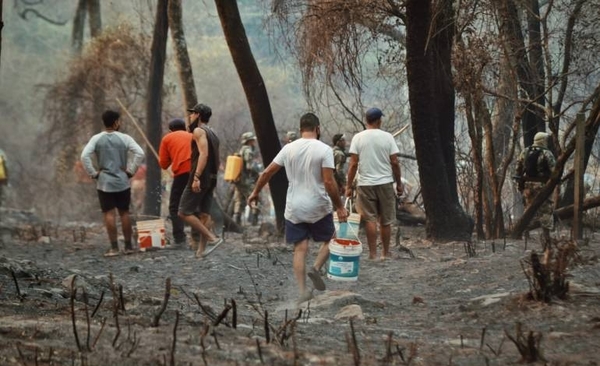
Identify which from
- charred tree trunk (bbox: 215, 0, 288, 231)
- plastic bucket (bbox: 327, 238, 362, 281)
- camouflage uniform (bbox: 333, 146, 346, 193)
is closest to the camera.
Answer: plastic bucket (bbox: 327, 238, 362, 281)

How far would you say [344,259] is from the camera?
9789 mm

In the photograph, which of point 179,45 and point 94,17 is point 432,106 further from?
point 94,17

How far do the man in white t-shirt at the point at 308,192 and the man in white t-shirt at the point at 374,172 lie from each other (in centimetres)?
241

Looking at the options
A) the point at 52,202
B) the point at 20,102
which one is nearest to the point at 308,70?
the point at 52,202

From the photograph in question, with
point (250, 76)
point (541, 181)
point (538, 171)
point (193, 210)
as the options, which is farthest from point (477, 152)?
point (193, 210)

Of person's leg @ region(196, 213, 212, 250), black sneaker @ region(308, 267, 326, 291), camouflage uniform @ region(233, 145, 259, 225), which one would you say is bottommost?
black sneaker @ region(308, 267, 326, 291)

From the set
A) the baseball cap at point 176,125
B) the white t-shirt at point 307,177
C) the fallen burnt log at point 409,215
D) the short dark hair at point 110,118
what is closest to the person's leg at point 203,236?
the baseball cap at point 176,125

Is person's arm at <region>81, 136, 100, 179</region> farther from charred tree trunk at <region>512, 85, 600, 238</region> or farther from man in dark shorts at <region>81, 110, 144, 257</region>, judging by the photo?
charred tree trunk at <region>512, 85, 600, 238</region>

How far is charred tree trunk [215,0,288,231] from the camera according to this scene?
50.4 feet

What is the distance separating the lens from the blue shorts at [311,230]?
30.0ft

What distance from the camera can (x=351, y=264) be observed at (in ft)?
32.4

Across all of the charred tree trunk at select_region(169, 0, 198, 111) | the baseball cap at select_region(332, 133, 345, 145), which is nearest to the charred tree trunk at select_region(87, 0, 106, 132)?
the charred tree trunk at select_region(169, 0, 198, 111)

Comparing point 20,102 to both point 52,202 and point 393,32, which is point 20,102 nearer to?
point 52,202

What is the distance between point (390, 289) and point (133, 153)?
448 centimetres
